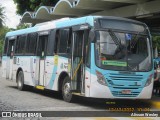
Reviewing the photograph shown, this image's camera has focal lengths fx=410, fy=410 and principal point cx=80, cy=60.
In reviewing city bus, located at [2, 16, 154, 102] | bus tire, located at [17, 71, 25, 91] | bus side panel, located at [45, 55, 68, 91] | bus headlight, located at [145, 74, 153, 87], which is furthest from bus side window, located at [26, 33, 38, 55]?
bus headlight, located at [145, 74, 153, 87]

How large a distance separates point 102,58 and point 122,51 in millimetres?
741

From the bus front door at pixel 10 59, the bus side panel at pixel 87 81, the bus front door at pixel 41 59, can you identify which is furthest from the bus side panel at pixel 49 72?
the bus front door at pixel 10 59

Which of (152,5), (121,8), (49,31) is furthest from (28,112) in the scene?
(121,8)

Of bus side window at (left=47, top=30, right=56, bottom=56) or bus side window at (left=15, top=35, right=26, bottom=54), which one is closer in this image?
bus side window at (left=47, top=30, right=56, bottom=56)

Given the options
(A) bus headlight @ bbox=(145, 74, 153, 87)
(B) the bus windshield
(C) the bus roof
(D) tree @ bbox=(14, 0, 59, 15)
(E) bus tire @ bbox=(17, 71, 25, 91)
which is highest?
(D) tree @ bbox=(14, 0, 59, 15)

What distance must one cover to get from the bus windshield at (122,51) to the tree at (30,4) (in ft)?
58.1

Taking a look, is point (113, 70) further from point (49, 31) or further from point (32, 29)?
point (32, 29)

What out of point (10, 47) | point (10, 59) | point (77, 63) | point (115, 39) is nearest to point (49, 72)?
point (77, 63)

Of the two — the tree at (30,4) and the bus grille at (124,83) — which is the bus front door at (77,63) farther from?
the tree at (30,4)

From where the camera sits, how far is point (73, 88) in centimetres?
1377

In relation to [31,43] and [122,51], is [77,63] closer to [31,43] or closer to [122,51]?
[122,51]

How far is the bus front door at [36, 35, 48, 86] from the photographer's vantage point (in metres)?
16.8

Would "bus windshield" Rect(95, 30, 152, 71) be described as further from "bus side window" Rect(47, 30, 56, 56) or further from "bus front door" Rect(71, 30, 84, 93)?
"bus side window" Rect(47, 30, 56, 56)

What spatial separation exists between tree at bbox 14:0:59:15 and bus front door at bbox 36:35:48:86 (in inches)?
529
